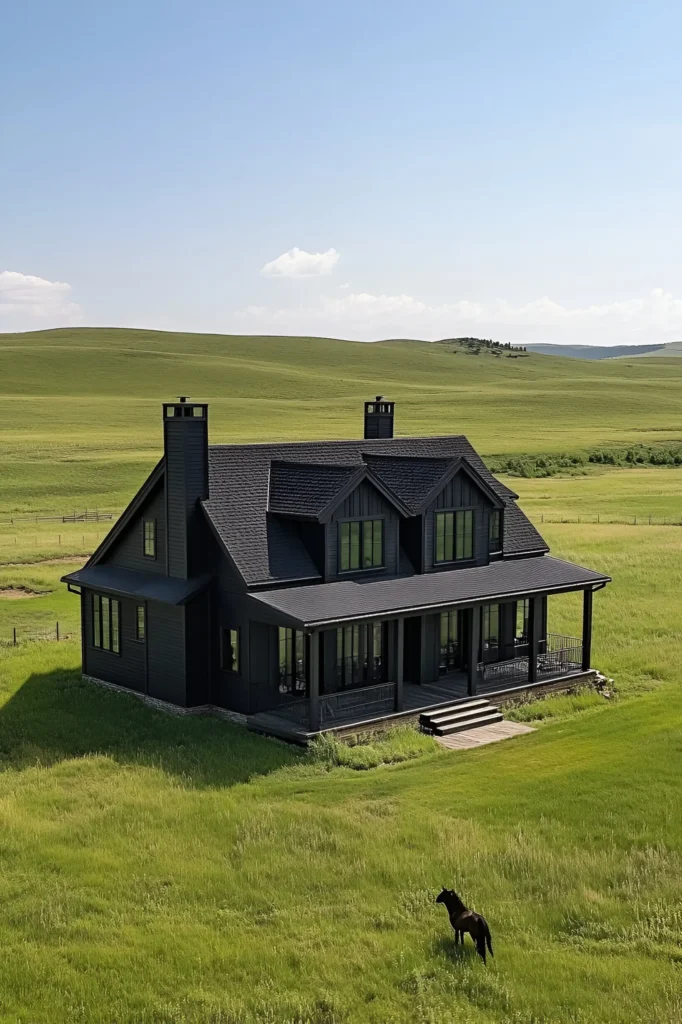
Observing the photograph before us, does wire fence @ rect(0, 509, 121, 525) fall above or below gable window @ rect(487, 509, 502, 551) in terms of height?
below

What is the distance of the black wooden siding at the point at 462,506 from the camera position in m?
31.8

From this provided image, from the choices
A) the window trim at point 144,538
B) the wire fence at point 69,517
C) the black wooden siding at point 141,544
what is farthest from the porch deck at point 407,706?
the wire fence at point 69,517

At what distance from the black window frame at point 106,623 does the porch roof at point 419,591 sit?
5.70 m

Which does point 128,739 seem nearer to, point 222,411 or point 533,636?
point 533,636

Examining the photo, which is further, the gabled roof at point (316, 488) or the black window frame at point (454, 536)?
the black window frame at point (454, 536)

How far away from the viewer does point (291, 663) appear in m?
29.4

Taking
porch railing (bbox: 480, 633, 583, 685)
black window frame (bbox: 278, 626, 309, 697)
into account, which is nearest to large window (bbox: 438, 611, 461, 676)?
porch railing (bbox: 480, 633, 583, 685)

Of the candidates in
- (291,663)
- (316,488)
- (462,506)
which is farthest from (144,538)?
(462,506)

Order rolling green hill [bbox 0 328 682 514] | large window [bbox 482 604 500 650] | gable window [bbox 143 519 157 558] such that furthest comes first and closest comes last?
1. rolling green hill [bbox 0 328 682 514]
2. large window [bbox 482 604 500 650]
3. gable window [bbox 143 519 157 558]

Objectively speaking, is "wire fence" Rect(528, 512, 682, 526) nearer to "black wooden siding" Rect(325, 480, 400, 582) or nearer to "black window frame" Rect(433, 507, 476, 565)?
"black window frame" Rect(433, 507, 476, 565)

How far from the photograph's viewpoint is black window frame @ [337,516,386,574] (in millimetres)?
30234

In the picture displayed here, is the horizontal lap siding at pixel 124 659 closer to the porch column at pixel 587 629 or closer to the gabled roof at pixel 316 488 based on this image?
the gabled roof at pixel 316 488

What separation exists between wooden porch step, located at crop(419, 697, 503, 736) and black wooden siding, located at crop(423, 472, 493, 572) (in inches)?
166

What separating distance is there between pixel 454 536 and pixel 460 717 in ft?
19.6
